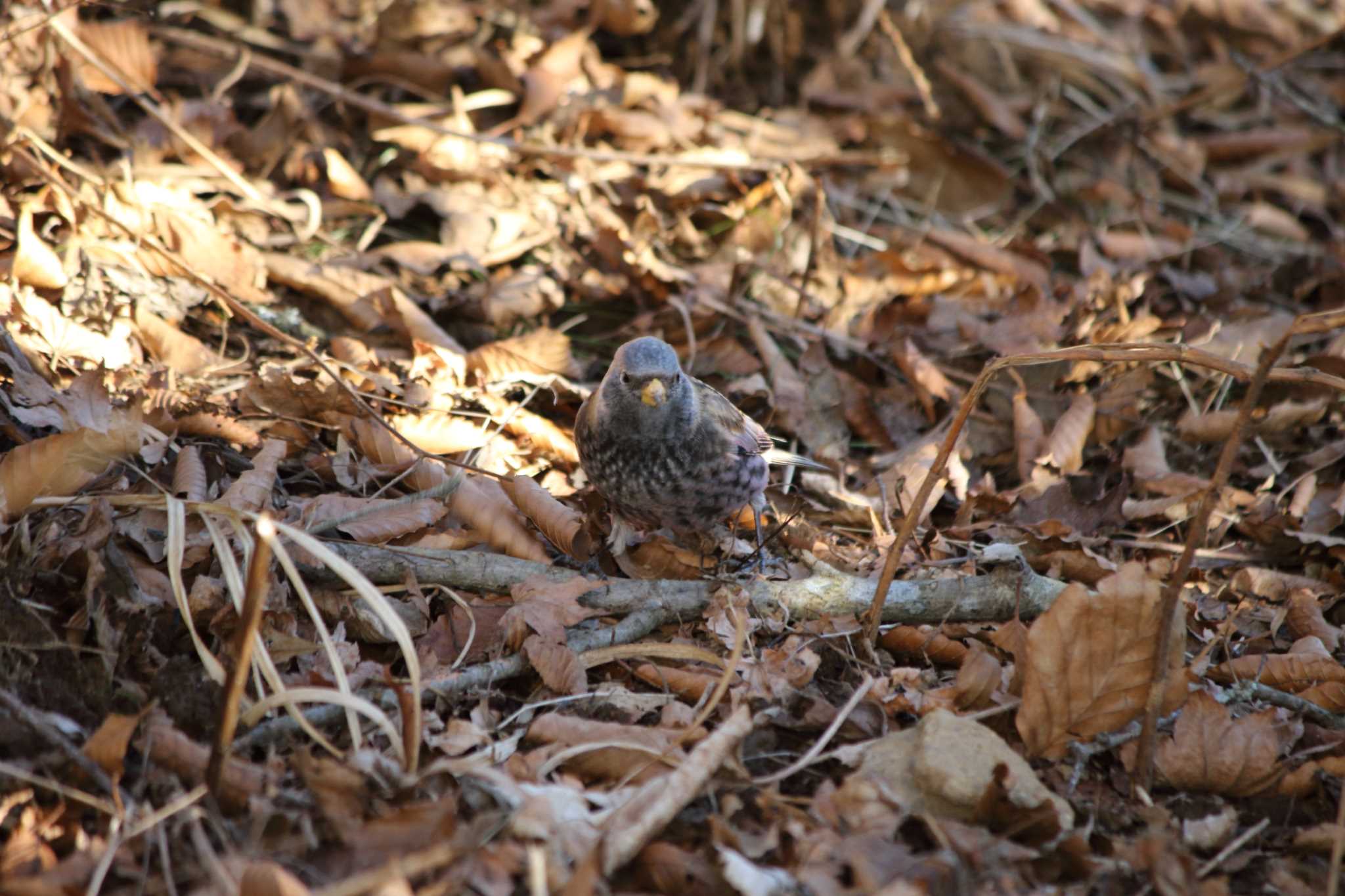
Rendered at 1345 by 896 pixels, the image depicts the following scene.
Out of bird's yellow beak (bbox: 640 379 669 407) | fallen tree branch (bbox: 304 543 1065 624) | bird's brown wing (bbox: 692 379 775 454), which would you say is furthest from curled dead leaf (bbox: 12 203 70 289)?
bird's brown wing (bbox: 692 379 775 454)

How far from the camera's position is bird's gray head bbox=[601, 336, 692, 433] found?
3967mm

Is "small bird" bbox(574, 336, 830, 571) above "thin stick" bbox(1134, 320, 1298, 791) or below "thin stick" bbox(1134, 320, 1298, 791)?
below

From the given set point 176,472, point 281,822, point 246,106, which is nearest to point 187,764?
point 281,822

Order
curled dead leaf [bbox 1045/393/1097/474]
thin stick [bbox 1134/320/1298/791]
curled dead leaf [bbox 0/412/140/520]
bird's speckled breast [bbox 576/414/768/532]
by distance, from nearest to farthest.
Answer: thin stick [bbox 1134/320/1298/791]
curled dead leaf [bbox 0/412/140/520]
bird's speckled breast [bbox 576/414/768/532]
curled dead leaf [bbox 1045/393/1097/474]

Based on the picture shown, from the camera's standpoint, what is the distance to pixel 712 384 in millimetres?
5398

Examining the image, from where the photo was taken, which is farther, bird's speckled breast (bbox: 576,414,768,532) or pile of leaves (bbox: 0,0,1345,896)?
bird's speckled breast (bbox: 576,414,768,532)

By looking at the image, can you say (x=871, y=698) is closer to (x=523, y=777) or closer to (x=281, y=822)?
(x=523, y=777)

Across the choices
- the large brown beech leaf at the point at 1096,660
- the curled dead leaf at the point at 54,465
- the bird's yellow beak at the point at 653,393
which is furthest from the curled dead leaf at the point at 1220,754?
the curled dead leaf at the point at 54,465

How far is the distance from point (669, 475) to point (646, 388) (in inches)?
13.8

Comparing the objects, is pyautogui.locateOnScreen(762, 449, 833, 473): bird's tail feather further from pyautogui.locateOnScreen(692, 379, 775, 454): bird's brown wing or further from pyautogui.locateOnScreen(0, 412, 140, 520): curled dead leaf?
pyautogui.locateOnScreen(0, 412, 140, 520): curled dead leaf

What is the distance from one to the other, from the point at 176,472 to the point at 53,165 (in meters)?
2.28

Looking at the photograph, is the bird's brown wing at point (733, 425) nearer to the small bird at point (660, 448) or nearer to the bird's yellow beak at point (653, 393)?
the small bird at point (660, 448)

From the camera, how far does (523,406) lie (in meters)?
4.64

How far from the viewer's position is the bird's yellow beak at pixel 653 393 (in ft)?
12.9
